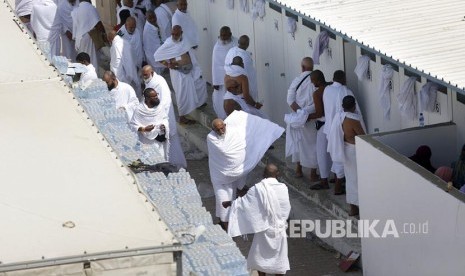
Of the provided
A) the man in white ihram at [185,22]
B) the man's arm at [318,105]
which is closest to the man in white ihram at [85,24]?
the man in white ihram at [185,22]

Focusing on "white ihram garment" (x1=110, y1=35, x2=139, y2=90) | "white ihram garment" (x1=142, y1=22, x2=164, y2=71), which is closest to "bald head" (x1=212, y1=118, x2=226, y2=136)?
"white ihram garment" (x1=110, y1=35, x2=139, y2=90)

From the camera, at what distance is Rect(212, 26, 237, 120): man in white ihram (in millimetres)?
17094

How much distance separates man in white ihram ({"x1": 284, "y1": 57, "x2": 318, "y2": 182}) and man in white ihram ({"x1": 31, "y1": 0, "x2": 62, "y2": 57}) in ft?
20.4

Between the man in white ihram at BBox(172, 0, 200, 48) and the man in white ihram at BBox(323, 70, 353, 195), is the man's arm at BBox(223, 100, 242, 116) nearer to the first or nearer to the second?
the man in white ihram at BBox(323, 70, 353, 195)

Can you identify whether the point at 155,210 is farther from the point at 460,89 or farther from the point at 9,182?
the point at 460,89

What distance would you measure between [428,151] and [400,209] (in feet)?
2.14

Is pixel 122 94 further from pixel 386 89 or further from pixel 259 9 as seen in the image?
pixel 386 89

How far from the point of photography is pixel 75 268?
712cm

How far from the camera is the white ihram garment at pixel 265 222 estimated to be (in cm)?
1234

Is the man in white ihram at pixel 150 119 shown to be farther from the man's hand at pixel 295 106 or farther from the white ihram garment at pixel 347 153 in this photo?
the white ihram garment at pixel 347 153

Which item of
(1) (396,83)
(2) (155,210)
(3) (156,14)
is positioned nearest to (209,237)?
(2) (155,210)

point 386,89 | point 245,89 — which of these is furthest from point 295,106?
point 386,89

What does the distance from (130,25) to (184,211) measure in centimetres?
1025

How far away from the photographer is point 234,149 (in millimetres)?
14164
